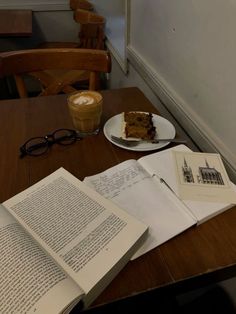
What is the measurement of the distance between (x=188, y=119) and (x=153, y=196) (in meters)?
0.44

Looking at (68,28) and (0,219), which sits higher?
(68,28)

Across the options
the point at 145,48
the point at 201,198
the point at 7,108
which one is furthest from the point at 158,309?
the point at 145,48

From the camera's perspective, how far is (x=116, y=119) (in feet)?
2.87

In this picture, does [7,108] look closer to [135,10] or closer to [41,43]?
[135,10]

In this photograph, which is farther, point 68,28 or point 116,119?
point 68,28

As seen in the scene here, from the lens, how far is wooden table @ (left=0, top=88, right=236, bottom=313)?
0.48 m

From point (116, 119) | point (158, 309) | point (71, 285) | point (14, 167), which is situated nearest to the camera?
point (71, 285)

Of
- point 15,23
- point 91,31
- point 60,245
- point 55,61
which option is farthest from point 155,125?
point 15,23

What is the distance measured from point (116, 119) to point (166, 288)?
1.75ft

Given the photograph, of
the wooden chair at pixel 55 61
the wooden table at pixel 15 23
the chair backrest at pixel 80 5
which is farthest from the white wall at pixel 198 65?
the chair backrest at pixel 80 5

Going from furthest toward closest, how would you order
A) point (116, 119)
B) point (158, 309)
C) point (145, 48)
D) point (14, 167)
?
point (145, 48), point (158, 309), point (116, 119), point (14, 167)

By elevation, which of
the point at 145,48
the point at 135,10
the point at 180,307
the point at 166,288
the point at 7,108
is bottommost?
the point at 180,307

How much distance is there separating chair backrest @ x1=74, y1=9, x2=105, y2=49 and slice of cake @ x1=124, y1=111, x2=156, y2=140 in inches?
57.5

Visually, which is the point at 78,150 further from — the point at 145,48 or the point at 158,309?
the point at 145,48
